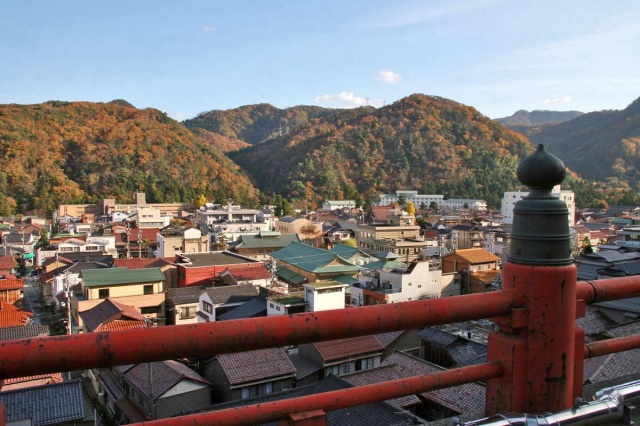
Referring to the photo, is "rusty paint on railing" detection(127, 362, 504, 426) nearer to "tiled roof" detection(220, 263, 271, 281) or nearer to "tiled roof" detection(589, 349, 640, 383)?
"tiled roof" detection(589, 349, 640, 383)

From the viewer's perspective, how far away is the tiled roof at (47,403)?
7.06m

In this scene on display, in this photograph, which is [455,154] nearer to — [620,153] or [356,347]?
[620,153]

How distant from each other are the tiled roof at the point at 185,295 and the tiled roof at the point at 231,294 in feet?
3.76

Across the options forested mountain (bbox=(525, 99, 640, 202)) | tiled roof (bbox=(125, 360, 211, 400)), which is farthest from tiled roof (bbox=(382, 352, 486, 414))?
forested mountain (bbox=(525, 99, 640, 202))

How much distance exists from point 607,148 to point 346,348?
8460 cm

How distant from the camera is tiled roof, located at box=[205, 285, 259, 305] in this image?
14.1 m

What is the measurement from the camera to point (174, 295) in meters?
15.7

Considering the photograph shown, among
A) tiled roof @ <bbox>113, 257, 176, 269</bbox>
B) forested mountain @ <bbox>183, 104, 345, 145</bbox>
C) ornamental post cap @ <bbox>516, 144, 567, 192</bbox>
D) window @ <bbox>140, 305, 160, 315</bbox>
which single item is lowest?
window @ <bbox>140, 305, 160, 315</bbox>

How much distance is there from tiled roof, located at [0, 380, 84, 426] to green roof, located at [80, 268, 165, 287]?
7.39 metres

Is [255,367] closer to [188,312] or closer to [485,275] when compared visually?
[188,312]

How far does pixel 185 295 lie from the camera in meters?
15.8

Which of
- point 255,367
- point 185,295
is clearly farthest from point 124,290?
point 255,367

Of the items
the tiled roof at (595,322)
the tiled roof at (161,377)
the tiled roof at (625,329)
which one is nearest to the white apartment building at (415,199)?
the tiled roof at (595,322)

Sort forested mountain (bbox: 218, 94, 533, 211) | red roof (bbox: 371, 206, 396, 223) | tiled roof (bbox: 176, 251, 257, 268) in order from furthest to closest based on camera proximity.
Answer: forested mountain (bbox: 218, 94, 533, 211)
red roof (bbox: 371, 206, 396, 223)
tiled roof (bbox: 176, 251, 257, 268)
